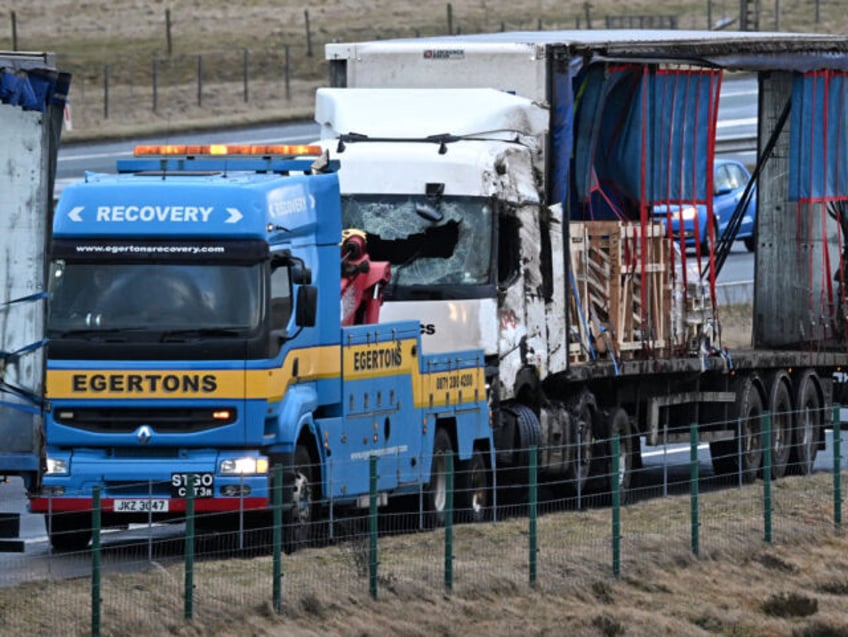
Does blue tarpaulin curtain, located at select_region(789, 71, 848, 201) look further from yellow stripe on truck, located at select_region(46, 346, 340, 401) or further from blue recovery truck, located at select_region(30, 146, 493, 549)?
yellow stripe on truck, located at select_region(46, 346, 340, 401)

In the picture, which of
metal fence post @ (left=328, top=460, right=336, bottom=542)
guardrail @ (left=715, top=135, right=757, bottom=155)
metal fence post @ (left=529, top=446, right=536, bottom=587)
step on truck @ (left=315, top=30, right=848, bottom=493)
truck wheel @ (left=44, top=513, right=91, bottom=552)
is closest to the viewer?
metal fence post @ (left=529, top=446, right=536, bottom=587)

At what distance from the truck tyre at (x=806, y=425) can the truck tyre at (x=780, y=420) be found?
0.10 metres

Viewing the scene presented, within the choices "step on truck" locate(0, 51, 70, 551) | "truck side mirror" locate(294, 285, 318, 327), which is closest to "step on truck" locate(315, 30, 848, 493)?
"truck side mirror" locate(294, 285, 318, 327)

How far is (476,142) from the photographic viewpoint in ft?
75.9

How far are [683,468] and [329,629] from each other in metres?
14.0

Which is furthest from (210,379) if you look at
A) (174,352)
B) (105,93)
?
(105,93)

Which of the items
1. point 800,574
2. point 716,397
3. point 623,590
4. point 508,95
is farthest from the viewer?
point 716,397

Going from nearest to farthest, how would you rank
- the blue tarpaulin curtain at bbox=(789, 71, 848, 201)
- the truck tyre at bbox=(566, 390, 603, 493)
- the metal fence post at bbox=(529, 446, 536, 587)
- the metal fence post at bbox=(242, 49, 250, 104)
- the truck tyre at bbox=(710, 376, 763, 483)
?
the metal fence post at bbox=(529, 446, 536, 587) → the truck tyre at bbox=(566, 390, 603, 493) → the truck tyre at bbox=(710, 376, 763, 483) → the blue tarpaulin curtain at bbox=(789, 71, 848, 201) → the metal fence post at bbox=(242, 49, 250, 104)

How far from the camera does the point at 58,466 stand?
18719 millimetres

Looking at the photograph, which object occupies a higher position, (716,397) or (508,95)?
(508,95)

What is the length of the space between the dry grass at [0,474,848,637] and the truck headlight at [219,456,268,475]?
0.99 metres

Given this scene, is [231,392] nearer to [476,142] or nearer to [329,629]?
[329,629]

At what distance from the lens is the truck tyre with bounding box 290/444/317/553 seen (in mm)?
18562

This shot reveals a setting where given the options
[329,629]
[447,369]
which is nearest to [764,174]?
[447,369]
